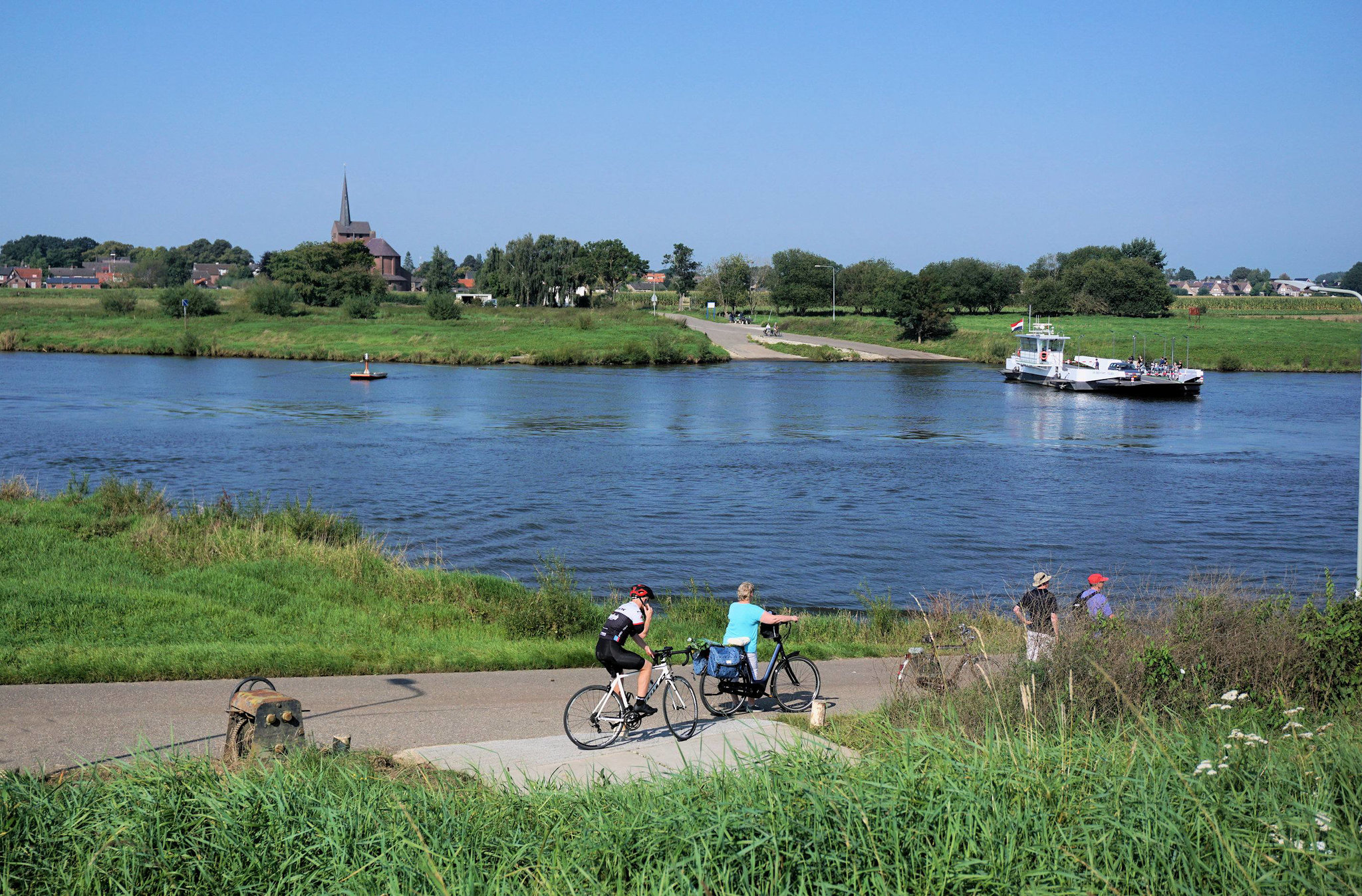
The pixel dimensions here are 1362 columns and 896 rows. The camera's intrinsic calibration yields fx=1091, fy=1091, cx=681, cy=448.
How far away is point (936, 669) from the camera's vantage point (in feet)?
35.3

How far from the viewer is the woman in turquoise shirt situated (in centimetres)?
1145

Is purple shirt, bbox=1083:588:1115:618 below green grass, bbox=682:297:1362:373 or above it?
below

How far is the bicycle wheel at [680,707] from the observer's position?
10.7 meters

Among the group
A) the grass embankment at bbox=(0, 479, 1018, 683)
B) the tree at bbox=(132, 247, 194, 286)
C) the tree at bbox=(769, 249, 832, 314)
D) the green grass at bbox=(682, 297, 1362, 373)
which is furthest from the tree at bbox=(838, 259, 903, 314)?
the grass embankment at bbox=(0, 479, 1018, 683)

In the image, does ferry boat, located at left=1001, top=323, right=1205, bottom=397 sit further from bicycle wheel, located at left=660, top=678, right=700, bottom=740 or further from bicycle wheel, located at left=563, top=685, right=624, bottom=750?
bicycle wheel, located at left=563, top=685, right=624, bottom=750

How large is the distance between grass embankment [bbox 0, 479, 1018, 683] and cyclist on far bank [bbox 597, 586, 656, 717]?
3.49 metres

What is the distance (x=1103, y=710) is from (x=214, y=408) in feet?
173

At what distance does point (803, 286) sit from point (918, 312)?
135 feet

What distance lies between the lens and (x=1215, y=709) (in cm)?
798

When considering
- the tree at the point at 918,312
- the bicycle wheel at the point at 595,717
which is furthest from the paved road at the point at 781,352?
the bicycle wheel at the point at 595,717

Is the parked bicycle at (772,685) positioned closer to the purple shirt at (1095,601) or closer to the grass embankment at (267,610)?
the grass embankment at (267,610)

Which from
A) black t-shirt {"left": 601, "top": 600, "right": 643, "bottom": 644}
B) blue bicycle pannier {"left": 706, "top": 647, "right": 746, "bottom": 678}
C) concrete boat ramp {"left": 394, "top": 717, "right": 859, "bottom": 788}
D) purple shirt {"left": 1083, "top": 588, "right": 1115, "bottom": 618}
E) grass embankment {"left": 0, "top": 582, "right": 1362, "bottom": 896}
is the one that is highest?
grass embankment {"left": 0, "top": 582, "right": 1362, "bottom": 896}

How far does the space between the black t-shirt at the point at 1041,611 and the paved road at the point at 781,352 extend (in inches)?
3373

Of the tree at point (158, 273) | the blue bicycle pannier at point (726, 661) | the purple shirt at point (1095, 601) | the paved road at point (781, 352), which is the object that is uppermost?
the tree at point (158, 273)
